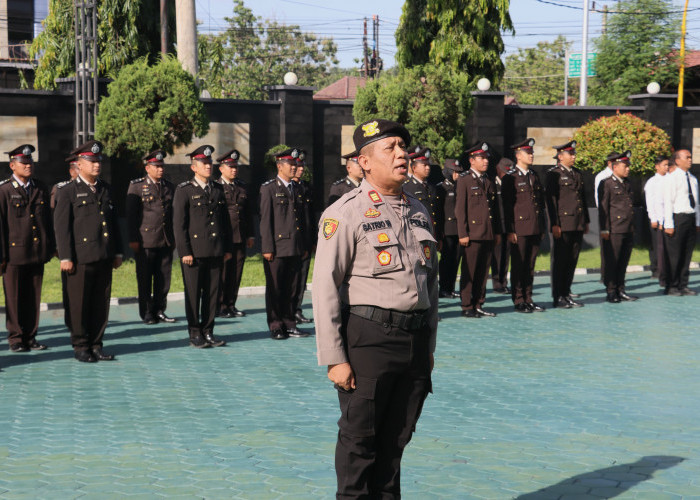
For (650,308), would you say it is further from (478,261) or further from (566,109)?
(566,109)

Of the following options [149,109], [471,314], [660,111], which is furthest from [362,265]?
[660,111]

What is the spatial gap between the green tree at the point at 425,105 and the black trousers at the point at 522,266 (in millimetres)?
6835

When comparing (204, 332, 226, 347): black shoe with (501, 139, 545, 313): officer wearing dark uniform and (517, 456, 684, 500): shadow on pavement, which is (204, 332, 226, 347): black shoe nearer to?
(501, 139, 545, 313): officer wearing dark uniform

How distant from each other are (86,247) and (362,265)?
18.2 ft

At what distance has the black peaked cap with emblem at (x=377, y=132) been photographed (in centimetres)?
442

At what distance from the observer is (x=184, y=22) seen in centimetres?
1936

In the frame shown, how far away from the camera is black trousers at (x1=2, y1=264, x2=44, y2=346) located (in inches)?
384

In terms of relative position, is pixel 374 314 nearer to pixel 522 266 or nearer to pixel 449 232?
pixel 522 266

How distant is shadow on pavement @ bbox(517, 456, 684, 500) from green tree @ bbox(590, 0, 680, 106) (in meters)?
28.3

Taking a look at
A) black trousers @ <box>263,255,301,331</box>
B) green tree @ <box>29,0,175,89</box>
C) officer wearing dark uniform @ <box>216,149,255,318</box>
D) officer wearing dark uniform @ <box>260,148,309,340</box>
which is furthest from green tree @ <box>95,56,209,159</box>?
black trousers @ <box>263,255,301,331</box>

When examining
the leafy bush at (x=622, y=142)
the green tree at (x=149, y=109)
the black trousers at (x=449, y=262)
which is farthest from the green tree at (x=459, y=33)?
the black trousers at (x=449, y=262)

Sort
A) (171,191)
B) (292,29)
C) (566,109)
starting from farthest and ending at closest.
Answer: (292,29) → (566,109) → (171,191)

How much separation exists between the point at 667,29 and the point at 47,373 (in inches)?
1174

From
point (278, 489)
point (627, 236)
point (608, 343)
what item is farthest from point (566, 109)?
point (278, 489)
